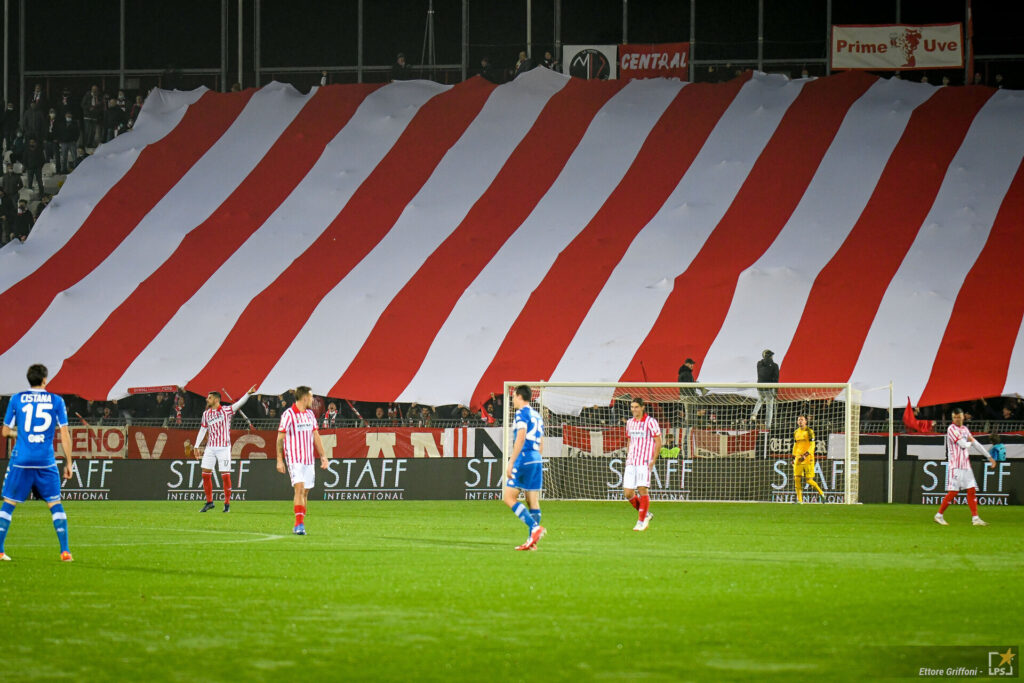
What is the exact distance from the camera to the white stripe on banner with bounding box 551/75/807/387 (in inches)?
1000

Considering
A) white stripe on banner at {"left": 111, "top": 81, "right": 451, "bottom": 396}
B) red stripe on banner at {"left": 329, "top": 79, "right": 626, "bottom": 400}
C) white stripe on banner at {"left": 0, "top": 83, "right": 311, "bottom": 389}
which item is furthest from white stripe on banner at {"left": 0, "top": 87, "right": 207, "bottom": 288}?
red stripe on banner at {"left": 329, "top": 79, "right": 626, "bottom": 400}

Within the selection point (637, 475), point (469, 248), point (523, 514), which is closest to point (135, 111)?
point (469, 248)

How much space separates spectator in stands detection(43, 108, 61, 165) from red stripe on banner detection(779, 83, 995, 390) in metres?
17.9

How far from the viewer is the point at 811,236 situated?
26.6 m

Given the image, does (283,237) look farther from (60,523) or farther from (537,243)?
(60,523)

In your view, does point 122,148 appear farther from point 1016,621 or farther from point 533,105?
point 1016,621

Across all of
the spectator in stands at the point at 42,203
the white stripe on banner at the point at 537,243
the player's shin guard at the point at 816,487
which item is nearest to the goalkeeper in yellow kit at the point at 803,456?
the player's shin guard at the point at 816,487

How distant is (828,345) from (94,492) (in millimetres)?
13368

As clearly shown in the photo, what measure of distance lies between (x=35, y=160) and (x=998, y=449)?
21801 millimetres

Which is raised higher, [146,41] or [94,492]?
[146,41]

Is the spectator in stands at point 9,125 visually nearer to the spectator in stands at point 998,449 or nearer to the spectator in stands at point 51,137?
the spectator in stands at point 51,137

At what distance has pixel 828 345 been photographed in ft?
81.5

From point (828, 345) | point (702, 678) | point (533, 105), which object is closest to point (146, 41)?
point (533, 105)

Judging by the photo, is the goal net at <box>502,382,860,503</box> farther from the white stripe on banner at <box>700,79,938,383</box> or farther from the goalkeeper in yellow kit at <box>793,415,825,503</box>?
the white stripe on banner at <box>700,79,938,383</box>
